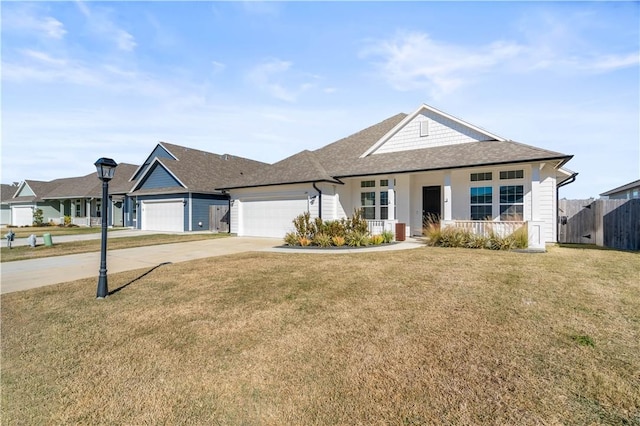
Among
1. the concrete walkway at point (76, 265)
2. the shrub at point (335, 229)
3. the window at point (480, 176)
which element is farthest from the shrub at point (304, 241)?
the window at point (480, 176)

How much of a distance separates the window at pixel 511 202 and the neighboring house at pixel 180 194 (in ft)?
60.6

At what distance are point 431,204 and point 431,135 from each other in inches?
146

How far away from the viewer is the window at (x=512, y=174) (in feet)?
42.0

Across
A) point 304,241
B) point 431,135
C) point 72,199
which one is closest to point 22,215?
point 72,199

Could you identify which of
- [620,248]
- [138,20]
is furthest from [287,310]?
[620,248]

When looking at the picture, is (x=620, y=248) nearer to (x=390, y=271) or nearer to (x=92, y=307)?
(x=390, y=271)

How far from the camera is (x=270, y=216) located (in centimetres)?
1798

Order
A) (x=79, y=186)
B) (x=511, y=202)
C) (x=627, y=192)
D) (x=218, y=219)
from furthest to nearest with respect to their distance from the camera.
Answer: (x=79, y=186)
(x=627, y=192)
(x=218, y=219)
(x=511, y=202)

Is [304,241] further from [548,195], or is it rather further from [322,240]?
[548,195]

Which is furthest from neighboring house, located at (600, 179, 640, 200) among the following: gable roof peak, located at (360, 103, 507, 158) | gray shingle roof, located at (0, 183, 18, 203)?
gray shingle roof, located at (0, 183, 18, 203)

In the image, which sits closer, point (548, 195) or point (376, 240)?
point (376, 240)

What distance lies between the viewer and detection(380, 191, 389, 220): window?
51.6 ft

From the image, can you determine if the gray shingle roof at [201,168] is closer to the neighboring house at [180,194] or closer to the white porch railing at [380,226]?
the neighboring house at [180,194]

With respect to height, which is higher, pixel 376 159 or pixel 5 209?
pixel 376 159
